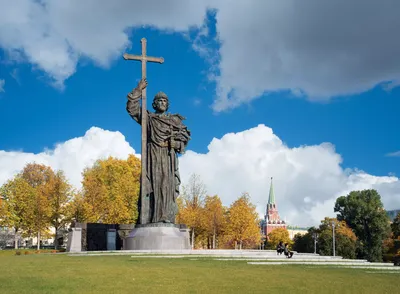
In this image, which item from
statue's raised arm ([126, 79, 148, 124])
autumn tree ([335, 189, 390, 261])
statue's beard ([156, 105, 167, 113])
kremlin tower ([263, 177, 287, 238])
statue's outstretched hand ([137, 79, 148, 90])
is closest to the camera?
statue's raised arm ([126, 79, 148, 124])

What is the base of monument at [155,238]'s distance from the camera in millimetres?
24188

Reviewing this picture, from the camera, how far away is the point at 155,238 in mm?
24297

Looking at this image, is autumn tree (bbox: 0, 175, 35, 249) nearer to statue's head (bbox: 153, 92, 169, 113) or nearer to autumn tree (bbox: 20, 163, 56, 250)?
autumn tree (bbox: 20, 163, 56, 250)

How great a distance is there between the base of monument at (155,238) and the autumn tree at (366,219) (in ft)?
171

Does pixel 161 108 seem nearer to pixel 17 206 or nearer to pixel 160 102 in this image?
pixel 160 102

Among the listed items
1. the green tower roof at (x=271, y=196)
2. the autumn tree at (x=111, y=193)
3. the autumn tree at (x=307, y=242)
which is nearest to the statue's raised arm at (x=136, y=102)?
the autumn tree at (x=111, y=193)

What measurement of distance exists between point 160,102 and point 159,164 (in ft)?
12.4

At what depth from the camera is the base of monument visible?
952 inches

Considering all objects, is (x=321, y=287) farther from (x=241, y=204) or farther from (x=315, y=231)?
(x=315, y=231)

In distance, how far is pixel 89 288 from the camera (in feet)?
33.1

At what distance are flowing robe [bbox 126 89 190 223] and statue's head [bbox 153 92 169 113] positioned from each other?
0.40 meters

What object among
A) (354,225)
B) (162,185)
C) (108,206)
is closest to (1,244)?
(108,206)

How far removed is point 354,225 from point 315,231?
754 centimetres

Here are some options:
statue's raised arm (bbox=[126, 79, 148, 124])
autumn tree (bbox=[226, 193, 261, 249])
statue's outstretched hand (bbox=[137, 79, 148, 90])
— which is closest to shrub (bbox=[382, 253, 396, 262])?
autumn tree (bbox=[226, 193, 261, 249])
